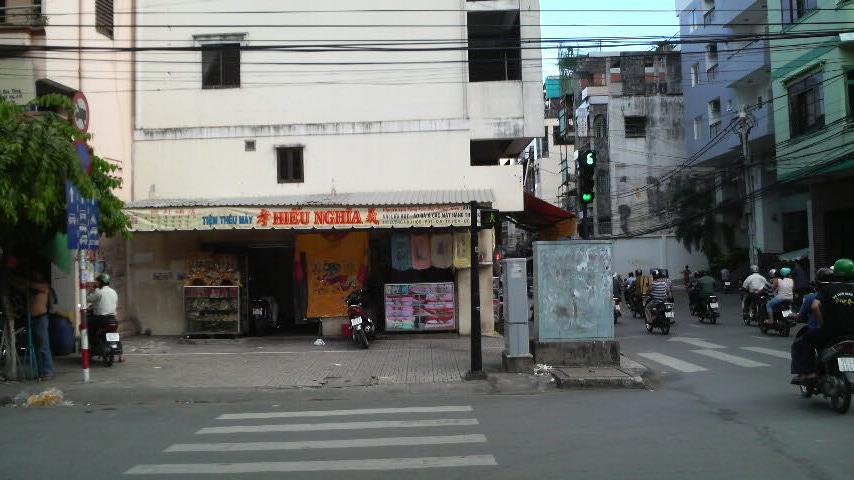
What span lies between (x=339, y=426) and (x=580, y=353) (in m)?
5.16

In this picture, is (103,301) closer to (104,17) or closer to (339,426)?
(339,426)

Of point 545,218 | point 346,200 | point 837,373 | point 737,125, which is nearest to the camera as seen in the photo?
point 837,373

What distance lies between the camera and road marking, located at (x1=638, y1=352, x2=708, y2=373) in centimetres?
1177

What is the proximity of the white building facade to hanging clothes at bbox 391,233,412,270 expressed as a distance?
4 centimetres

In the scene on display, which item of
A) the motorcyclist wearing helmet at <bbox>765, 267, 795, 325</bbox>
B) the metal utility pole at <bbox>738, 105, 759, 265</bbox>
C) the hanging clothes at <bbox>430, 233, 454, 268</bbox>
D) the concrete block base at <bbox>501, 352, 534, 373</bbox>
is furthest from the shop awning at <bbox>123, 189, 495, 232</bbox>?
the metal utility pole at <bbox>738, 105, 759, 265</bbox>

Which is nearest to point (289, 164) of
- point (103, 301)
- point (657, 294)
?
point (103, 301)

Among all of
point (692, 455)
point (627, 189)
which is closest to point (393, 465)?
point (692, 455)

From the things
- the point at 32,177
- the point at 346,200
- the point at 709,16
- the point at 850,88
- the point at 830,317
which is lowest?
the point at 830,317

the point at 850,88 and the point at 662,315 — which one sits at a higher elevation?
the point at 850,88

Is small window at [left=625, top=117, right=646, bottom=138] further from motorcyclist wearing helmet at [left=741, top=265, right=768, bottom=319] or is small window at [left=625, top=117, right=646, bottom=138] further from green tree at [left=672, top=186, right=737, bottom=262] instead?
motorcyclist wearing helmet at [left=741, top=265, right=768, bottom=319]

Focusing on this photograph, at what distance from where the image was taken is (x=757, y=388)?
9.80 m

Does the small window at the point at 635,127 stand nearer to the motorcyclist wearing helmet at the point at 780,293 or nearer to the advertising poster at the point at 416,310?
the motorcyclist wearing helmet at the point at 780,293

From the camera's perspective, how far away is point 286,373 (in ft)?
38.9

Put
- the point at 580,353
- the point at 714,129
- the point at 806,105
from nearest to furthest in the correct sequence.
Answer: the point at 580,353 → the point at 806,105 → the point at 714,129
